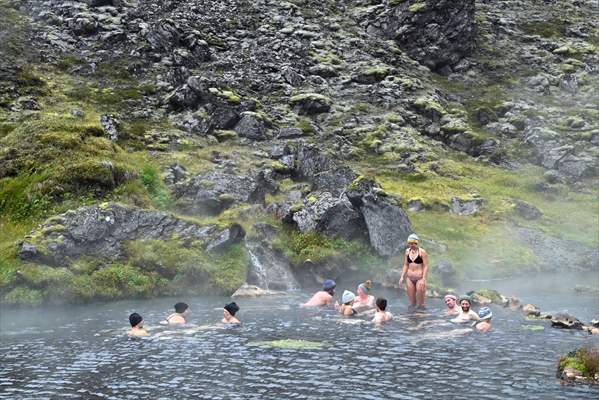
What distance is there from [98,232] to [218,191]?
430 inches

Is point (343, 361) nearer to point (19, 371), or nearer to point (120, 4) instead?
point (19, 371)

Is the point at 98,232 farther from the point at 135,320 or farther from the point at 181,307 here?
the point at 135,320

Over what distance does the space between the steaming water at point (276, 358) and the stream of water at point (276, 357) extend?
0.04 m

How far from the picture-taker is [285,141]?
201ft

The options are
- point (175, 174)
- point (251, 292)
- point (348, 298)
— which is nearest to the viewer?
point (348, 298)

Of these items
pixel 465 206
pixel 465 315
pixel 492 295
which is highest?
pixel 465 206

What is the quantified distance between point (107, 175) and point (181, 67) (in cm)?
2976

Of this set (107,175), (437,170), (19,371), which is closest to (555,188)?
(437,170)

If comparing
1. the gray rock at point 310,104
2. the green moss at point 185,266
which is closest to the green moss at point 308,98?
the gray rock at point 310,104

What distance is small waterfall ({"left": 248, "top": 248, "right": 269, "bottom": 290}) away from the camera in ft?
129

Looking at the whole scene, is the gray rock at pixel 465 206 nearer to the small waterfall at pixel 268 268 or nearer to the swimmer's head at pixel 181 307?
the small waterfall at pixel 268 268

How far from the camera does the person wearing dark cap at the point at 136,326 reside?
27078 mm

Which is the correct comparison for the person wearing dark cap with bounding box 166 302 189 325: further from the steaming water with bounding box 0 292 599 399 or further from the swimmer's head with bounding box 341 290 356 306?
the swimmer's head with bounding box 341 290 356 306

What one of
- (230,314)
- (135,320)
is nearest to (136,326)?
(135,320)
